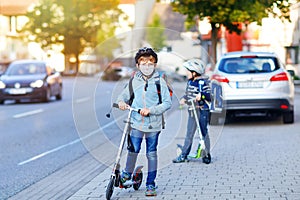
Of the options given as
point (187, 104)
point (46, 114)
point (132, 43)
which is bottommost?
point (46, 114)

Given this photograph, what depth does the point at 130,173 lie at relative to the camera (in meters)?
8.00

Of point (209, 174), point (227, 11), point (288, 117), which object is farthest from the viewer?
point (227, 11)

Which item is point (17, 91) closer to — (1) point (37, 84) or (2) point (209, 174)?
(1) point (37, 84)

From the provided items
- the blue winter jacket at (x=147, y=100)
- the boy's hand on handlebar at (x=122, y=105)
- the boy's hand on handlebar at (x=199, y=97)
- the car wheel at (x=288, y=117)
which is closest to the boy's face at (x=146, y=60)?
the blue winter jacket at (x=147, y=100)

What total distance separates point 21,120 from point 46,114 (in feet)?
6.87

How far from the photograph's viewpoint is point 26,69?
28781 mm

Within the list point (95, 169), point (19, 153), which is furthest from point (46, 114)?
point (95, 169)

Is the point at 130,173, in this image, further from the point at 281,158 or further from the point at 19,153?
the point at 19,153

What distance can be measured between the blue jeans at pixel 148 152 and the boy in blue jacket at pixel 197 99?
208 centimetres

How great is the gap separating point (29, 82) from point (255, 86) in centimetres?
1336

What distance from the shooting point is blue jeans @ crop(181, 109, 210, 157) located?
401 inches

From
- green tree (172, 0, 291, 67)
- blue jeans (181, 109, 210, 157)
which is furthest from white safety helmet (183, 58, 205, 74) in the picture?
green tree (172, 0, 291, 67)

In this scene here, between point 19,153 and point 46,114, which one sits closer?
point 19,153

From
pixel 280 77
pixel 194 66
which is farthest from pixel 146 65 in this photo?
pixel 280 77
